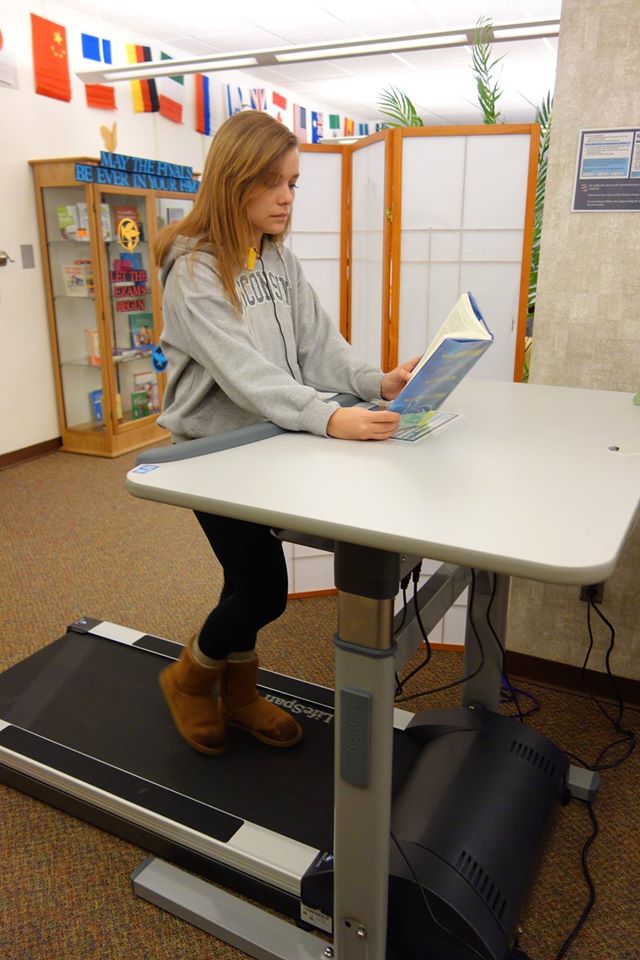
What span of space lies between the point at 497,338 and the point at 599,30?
878 mm

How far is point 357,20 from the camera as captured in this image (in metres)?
5.38

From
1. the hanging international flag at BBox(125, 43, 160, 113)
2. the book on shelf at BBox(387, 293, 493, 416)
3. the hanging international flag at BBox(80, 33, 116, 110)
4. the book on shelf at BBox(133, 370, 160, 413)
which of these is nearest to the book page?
the book on shelf at BBox(387, 293, 493, 416)

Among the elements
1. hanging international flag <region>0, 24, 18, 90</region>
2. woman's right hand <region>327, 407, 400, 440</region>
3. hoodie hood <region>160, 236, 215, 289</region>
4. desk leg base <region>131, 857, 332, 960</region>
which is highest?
hanging international flag <region>0, 24, 18, 90</region>

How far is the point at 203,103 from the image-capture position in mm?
5934

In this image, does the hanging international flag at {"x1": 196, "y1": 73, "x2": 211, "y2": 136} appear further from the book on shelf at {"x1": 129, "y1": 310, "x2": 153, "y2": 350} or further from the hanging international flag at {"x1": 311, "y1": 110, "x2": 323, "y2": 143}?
the hanging international flag at {"x1": 311, "y1": 110, "x2": 323, "y2": 143}

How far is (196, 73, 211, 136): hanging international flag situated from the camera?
19.3 feet

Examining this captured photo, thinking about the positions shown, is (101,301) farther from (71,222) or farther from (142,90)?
(142,90)

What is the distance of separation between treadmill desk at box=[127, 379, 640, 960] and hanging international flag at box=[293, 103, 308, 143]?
7.56m

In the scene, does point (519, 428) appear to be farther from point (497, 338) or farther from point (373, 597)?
point (497, 338)

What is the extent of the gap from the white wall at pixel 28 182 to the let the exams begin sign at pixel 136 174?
0.34 meters

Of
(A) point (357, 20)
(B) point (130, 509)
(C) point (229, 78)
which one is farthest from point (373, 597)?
(C) point (229, 78)

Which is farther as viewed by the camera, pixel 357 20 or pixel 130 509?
pixel 357 20

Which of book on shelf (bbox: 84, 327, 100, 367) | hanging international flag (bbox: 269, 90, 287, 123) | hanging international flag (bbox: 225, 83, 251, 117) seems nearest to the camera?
book on shelf (bbox: 84, 327, 100, 367)

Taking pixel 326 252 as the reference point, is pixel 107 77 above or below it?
above
